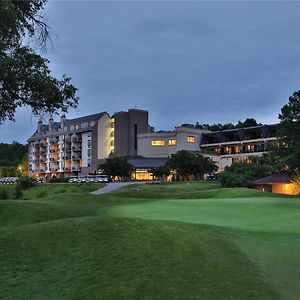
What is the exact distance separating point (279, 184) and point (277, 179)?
201 cm

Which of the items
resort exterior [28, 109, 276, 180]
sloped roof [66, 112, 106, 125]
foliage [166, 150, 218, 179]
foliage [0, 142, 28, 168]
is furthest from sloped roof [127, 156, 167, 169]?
foliage [0, 142, 28, 168]

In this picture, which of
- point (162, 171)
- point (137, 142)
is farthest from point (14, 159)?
point (162, 171)

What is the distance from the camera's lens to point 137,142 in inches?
5153

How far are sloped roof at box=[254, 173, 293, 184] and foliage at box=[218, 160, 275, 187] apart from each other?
191 centimetres

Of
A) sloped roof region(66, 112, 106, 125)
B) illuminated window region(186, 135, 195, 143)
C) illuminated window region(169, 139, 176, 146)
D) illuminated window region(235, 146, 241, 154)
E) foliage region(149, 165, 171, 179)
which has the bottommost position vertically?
foliage region(149, 165, 171, 179)

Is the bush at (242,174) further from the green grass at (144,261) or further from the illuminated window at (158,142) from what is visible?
the green grass at (144,261)

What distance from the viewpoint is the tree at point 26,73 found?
13602 mm

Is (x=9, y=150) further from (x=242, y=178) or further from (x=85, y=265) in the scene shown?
(x=85, y=265)

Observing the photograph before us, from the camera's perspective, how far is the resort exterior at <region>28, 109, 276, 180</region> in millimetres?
121075

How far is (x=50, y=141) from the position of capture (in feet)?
492

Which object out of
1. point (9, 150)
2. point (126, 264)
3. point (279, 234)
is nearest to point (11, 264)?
point (126, 264)

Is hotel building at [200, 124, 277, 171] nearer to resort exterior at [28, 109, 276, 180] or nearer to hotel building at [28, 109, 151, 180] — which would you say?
resort exterior at [28, 109, 276, 180]

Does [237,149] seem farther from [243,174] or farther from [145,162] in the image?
[243,174]

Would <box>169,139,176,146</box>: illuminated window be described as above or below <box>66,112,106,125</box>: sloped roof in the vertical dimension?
below
